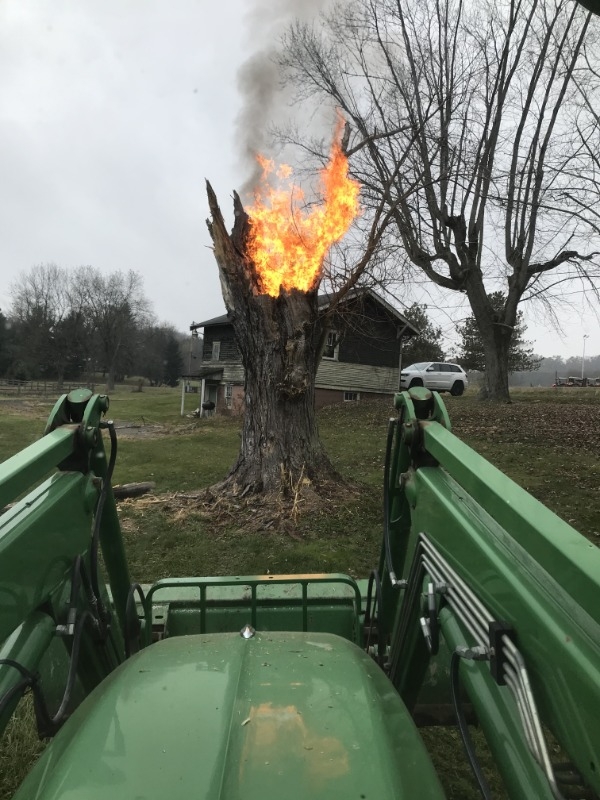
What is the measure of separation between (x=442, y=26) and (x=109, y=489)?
21.2 metres

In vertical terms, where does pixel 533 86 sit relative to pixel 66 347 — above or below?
above

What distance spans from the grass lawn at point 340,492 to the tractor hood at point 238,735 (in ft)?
6.83

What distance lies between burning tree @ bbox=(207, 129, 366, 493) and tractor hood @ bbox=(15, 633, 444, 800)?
6.23 meters

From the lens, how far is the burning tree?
7.55m

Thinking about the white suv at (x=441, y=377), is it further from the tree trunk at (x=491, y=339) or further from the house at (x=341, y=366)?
the tree trunk at (x=491, y=339)

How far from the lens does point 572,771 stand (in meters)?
1.13

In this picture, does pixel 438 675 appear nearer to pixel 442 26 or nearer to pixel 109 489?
pixel 109 489

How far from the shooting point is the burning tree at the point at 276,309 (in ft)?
24.8

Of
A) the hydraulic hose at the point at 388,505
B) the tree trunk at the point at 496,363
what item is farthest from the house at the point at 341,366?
the hydraulic hose at the point at 388,505

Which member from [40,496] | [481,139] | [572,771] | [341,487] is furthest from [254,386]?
[481,139]

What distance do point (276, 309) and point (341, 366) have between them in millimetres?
19430

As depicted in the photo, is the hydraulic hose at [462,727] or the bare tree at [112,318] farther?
the bare tree at [112,318]

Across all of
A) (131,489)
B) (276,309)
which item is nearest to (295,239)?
(276,309)

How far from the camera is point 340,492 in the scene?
7918 millimetres
